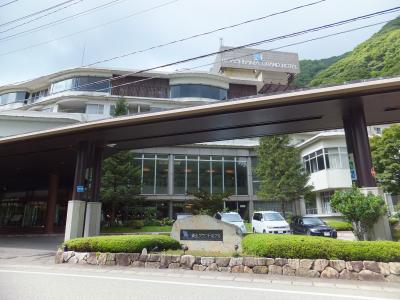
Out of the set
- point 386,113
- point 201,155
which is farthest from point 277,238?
point 201,155

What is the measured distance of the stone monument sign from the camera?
11805mm

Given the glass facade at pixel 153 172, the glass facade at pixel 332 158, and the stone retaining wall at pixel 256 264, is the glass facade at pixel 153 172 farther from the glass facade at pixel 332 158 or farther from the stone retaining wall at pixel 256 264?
the stone retaining wall at pixel 256 264

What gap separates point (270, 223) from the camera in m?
20.0

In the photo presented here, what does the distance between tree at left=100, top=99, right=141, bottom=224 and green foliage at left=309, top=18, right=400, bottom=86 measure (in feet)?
124

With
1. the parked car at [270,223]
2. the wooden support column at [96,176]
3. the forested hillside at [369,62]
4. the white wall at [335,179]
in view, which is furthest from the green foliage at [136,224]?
the forested hillside at [369,62]

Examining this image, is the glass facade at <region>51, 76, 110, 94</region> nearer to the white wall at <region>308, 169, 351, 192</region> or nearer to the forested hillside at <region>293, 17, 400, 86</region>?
the white wall at <region>308, 169, 351, 192</region>

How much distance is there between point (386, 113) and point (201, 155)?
84.1 ft

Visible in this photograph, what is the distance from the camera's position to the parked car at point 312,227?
18.4 metres

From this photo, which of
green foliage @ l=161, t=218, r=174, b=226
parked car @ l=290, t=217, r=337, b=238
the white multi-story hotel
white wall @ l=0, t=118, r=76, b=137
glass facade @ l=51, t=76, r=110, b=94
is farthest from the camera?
glass facade @ l=51, t=76, r=110, b=94

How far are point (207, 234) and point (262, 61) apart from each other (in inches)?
1803

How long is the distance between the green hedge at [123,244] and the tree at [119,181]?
1563cm

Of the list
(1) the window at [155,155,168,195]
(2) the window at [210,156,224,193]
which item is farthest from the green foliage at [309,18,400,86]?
(1) the window at [155,155,168,195]

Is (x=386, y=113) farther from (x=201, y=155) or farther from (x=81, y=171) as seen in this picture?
(x=201, y=155)

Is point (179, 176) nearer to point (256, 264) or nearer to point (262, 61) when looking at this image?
point (262, 61)
